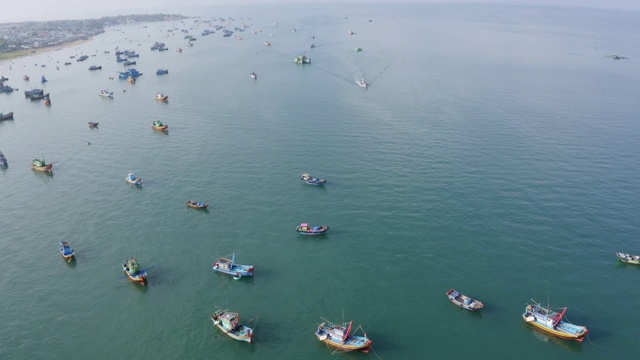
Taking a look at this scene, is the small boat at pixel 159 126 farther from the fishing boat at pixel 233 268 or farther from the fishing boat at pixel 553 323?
the fishing boat at pixel 553 323

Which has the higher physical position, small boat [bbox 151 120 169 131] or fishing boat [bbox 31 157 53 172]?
small boat [bbox 151 120 169 131]

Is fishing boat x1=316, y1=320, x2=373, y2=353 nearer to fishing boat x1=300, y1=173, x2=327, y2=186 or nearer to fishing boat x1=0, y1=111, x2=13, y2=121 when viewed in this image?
fishing boat x1=300, y1=173, x2=327, y2=186

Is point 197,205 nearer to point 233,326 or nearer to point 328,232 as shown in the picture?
point 328,232

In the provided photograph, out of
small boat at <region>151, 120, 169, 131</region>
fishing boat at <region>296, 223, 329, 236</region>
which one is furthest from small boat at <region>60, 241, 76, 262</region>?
small boat at <region>151, 120, 169, 131</region>

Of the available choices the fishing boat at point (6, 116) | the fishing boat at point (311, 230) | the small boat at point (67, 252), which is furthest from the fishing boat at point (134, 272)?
the fishing boat at point (6, 116)

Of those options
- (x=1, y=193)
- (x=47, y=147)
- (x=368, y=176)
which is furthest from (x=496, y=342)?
(x=47, y=147)

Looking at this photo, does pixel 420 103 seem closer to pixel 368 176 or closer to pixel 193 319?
pixel 368 176
